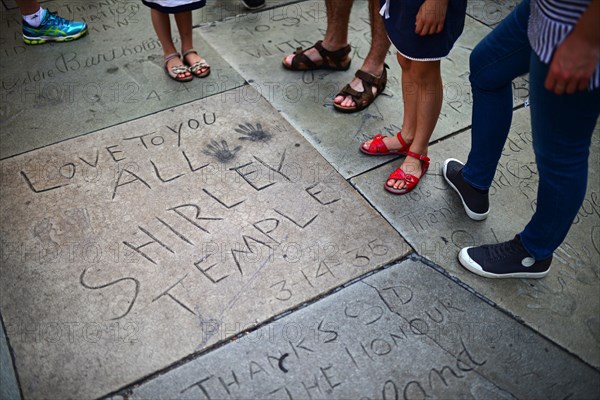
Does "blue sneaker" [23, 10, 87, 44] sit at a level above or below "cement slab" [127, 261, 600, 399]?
above

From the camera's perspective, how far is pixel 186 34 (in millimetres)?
3301

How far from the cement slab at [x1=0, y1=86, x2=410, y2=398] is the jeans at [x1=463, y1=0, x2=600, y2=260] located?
1.77ft

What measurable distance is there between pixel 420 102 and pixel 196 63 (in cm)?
154

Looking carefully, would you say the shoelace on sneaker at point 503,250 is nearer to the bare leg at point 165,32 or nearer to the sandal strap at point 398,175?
the sandal strap at point 398,175

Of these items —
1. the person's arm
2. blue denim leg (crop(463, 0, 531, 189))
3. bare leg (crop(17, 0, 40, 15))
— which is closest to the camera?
the person's arm

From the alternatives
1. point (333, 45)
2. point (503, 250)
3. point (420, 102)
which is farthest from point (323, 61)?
point (503, 250)

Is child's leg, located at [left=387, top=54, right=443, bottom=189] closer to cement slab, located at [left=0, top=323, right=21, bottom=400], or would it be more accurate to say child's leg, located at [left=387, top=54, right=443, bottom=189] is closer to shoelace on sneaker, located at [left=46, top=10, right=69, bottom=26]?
cement slab, located at [left=0, top=323, right=21, bottom=400]

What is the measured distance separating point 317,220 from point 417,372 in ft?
2.68

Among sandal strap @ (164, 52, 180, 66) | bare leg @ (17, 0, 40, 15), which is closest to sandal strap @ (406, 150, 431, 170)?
sandal strap @ (164, 52, 180, 66)

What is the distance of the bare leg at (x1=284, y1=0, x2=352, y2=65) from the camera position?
10.3ft

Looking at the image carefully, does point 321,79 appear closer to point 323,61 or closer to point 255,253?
point 323,61

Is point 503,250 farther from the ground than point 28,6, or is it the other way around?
point 28,6

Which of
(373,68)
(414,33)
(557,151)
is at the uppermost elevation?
(414,33)

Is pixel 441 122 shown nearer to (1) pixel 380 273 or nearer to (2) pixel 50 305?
(1) pixel 380 273
